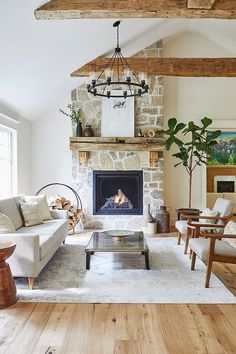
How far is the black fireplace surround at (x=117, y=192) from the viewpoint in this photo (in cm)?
670

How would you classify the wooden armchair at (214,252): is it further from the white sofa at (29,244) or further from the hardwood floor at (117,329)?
the white sofa at (29,244)

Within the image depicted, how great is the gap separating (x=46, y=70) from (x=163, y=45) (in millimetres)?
3010

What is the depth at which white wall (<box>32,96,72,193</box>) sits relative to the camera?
6941 millimetres

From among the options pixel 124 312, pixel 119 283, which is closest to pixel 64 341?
pixel 124 312

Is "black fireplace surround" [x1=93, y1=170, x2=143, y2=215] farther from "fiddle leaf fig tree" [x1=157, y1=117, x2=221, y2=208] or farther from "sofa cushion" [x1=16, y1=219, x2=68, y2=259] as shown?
"sofa cushion" [x1=16, y1=219, x2=68, y2=259]

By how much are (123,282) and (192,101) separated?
188 inches

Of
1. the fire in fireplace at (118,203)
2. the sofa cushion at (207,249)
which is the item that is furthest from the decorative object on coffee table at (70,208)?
the sofa cushion at (207,249)

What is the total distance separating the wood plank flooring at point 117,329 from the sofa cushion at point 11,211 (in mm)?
1522

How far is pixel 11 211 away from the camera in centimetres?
436

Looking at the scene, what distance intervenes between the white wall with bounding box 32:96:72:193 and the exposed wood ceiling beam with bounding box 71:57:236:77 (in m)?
1.34

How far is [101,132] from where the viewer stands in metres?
6.62

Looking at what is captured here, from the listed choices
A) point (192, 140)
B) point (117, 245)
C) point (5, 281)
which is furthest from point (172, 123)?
point (5, 281)

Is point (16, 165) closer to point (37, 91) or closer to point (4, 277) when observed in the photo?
point (37, 91)

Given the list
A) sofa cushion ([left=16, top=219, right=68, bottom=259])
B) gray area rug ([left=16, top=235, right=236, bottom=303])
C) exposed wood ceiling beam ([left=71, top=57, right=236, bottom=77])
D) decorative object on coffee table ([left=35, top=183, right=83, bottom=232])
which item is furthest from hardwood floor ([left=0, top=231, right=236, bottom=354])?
exposed wood ceiling beam ([left=71, top=57, right=236, bottom=77])
